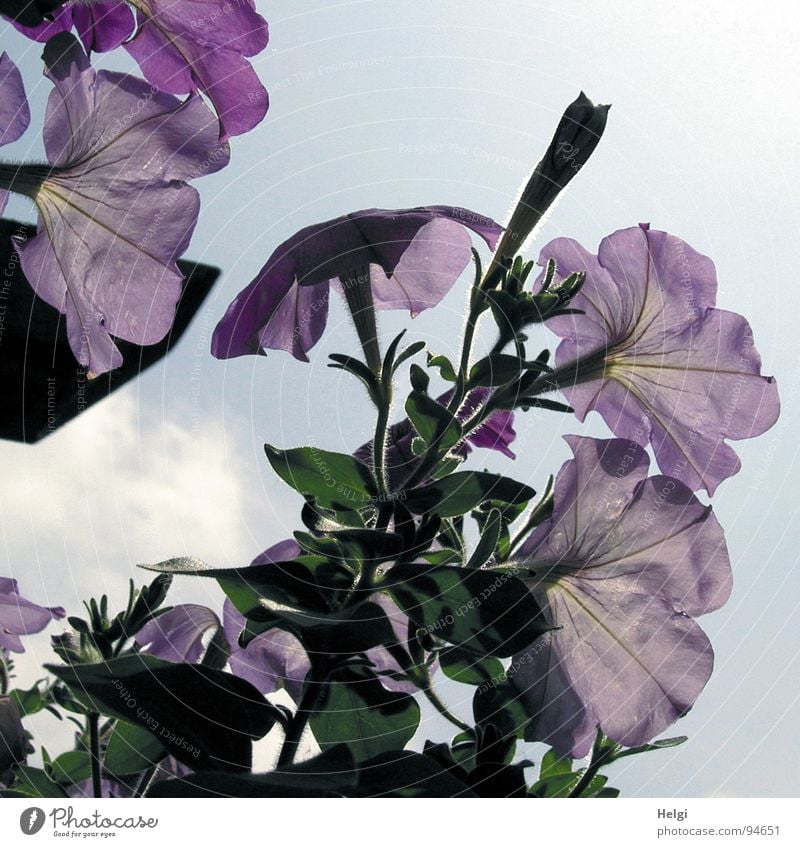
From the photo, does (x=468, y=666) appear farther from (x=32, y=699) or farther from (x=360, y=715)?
(x=32, y=699)

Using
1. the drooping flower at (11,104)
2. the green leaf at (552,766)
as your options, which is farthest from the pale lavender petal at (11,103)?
the green leaf at (552,766)

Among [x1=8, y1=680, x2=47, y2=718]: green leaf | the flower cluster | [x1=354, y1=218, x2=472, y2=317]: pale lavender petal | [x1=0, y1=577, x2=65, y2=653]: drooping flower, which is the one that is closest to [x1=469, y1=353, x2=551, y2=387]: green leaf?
[x1=354, y1=218, x2=472, y2=317]: pale lavender petal

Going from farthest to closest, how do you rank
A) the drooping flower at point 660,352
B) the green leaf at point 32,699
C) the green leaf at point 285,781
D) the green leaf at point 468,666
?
1. the green leaf at point 32,699
2. the drooping flower at point 660,352
3. the green leaf at point 468,666
4. the green leaf at point 285,781

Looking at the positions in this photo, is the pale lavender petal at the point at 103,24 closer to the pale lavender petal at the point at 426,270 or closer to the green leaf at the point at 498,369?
the pale lavender petal at the point at 426,270

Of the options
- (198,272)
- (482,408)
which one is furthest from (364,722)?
(198,272)

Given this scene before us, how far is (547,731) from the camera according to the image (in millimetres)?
640

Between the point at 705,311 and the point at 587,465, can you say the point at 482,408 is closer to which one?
the point at 587,465

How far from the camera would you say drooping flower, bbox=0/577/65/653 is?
0.72 meters

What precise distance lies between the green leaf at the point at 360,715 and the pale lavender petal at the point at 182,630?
0.21m

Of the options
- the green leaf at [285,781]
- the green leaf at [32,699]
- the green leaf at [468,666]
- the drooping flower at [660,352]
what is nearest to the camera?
the green leaf at [285,781]

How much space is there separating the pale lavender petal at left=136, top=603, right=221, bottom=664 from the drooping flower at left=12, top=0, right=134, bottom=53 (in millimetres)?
457

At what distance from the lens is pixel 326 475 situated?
597 millimetres

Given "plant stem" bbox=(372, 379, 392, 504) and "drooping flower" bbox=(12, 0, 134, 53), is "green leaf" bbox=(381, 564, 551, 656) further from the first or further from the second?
"drooping flower" bbox=(12, 0, 134, 53)

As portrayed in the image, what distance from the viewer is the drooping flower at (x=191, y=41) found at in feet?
1.92
